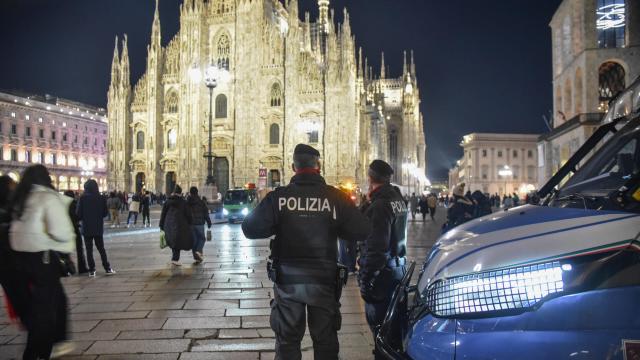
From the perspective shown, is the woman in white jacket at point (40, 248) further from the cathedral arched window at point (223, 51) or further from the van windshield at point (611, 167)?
the cathedral arched window at point (223, 51)

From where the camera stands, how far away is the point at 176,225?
9.49 m

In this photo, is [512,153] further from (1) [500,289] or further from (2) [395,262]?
(1) [500,289]

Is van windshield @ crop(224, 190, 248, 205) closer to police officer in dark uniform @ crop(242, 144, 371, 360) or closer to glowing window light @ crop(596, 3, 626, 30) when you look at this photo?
police officer in dark uniform @ crop(242, 144, 371, 360)

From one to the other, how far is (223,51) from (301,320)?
4576 centimetres

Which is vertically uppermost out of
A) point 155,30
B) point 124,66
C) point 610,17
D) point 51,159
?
point 155,30

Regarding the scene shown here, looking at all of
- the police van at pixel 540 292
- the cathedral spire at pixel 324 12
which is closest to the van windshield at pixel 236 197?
the police van at pixel 540 292

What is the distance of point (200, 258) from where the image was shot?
10258mm

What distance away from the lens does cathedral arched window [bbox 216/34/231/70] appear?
150 ft

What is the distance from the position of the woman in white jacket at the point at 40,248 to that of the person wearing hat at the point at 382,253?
2.61 meters

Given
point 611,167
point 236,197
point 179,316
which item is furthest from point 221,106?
point 611,167

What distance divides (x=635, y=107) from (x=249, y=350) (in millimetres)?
3730

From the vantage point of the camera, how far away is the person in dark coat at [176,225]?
9477 mm

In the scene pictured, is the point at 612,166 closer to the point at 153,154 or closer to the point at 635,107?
the point at 635,107

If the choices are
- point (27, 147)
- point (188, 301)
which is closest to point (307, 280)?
point (188, 301)
